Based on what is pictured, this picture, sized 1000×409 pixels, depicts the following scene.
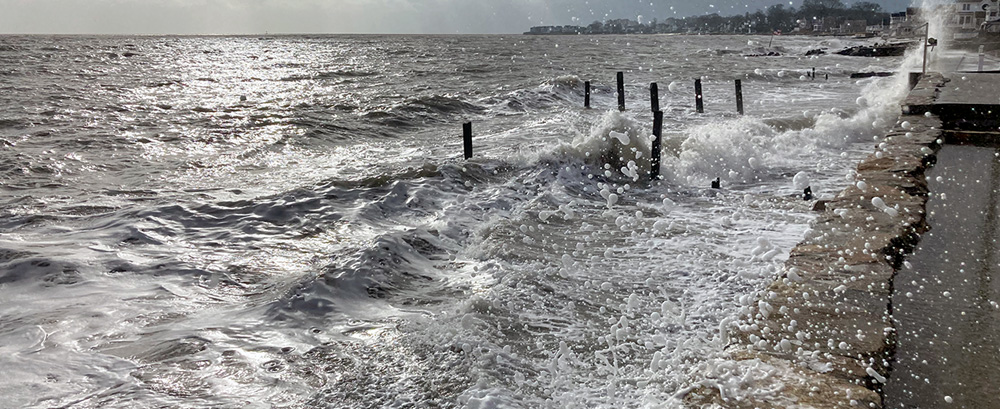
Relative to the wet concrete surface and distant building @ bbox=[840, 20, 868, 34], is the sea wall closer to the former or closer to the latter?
the wet concrete surface

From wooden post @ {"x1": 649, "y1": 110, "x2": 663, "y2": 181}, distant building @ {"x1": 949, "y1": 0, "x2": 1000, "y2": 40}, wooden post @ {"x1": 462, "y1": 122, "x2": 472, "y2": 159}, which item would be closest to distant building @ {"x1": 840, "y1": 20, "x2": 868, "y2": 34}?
distant building @ {"x1": 949, "y1": 0, "x2": 1000, "y2": 40}

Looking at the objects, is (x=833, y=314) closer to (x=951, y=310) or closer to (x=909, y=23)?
(x=951, y=310)

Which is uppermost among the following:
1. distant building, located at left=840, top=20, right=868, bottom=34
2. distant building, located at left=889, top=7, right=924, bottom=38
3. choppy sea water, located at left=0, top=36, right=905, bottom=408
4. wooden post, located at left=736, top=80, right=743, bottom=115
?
distant building, located at left=840, top=20, right=868, bottom=34

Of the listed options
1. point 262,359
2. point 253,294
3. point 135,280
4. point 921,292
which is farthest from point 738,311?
point 135,280

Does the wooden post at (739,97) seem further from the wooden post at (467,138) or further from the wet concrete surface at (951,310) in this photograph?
the wet concrete surface at (951,310)

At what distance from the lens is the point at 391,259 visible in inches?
262

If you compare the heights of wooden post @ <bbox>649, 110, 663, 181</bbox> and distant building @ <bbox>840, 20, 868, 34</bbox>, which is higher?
distant building @ <bbox>840, 20, 868, 34</bbox>

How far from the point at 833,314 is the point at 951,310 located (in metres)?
0.73

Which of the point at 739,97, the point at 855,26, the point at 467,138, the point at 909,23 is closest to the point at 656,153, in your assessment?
the point at 467,138

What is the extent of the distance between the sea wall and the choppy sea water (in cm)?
17

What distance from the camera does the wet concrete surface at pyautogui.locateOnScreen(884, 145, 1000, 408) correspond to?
3.23 m

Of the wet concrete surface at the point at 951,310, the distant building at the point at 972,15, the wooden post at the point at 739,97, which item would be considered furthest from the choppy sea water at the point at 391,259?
the distant building at the point at 972,15

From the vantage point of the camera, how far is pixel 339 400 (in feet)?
13.0

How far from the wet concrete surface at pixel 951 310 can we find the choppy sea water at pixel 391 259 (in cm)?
78
